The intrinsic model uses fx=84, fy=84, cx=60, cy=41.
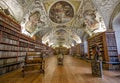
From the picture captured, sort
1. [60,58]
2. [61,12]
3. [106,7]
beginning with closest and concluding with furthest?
[106,7]
[60,58]
[61,12]

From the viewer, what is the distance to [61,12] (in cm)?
946

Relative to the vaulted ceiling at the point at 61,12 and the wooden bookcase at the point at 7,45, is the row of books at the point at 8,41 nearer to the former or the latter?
→ the wooden bookcase at the point at 7,45

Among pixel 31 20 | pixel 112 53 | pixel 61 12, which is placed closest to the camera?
pixel 112 53

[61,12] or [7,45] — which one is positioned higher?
[61,12]

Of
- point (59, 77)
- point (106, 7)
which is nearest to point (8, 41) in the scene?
point (59, 77)

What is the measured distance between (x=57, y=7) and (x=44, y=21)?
249 cm

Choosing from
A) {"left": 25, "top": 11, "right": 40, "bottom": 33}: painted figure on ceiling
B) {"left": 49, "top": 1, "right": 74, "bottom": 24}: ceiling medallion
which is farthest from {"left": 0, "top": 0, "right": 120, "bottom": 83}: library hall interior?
{"left": 25, "top": 11, "right": 40, "bottom": 33}: painted figure on ceiling

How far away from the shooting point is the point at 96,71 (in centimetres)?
347

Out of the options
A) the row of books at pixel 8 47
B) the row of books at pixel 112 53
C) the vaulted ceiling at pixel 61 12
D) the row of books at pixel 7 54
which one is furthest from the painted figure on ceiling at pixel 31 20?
the row of books at pixel 112 53

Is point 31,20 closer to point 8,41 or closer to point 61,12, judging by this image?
point 61,12

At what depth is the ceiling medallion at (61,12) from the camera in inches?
332

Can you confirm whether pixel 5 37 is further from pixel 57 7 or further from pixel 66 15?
pixel 66 15

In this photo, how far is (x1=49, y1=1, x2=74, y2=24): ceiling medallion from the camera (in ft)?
27.7

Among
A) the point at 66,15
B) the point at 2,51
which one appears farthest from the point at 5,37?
the point at 66,15
